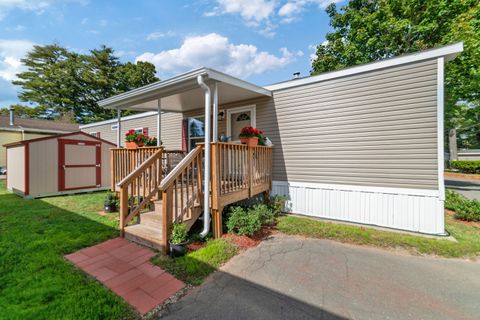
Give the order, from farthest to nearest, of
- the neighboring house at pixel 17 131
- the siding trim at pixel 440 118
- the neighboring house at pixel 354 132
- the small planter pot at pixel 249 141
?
the neighboring house at pixel 17 131
the small planter pot at pixel 249 141
the neighboring house at pixel 354 132
the siding trim at pixel 440 118

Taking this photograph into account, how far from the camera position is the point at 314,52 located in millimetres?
15281

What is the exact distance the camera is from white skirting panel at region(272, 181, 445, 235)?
4.05 meters

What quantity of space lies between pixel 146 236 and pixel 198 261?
1096 millimetres

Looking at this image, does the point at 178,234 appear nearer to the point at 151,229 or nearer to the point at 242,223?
the point at 151,229

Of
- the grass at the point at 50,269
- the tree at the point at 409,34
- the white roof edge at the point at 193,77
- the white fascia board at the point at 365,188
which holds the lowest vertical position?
the grass at the point at 50,269

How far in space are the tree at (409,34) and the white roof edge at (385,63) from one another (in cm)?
776

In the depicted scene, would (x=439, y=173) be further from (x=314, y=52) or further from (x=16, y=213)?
(x=314, y=52)

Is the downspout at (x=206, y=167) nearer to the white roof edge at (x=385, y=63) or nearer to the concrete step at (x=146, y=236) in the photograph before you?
the concrete step at (x=146, y=236)

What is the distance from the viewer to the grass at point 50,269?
6.60 ft

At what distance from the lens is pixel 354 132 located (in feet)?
15.5

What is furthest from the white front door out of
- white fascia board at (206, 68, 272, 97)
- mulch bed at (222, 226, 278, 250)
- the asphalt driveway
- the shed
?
the shed

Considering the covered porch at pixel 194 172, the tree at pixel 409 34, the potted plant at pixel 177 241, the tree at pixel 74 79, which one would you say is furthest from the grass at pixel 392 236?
the tree at pixel 74 79

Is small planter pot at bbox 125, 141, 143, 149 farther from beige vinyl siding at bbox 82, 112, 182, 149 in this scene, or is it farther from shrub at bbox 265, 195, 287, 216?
shrub at bbox 265, 195, 287, 216

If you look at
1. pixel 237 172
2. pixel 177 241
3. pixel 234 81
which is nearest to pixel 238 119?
pixel 234 81
